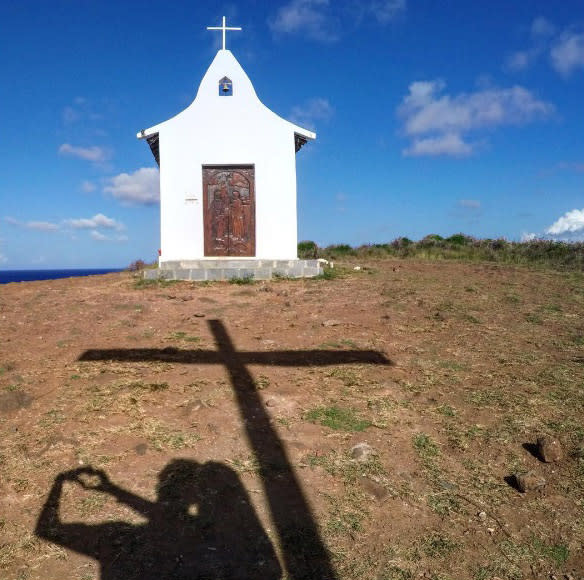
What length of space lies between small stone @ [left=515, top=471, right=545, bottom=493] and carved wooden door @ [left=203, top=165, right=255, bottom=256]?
30.7ft

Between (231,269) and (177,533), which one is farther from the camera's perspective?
(231,269)

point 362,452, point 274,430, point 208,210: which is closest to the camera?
point 362,452

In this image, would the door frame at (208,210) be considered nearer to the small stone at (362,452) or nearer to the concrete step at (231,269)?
the concrete step at (231,269)

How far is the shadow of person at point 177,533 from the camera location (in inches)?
107

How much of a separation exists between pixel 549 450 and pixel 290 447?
1.97 m

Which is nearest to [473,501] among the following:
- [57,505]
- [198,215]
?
[57,505]

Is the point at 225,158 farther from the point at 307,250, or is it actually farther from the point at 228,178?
the point at 307,250

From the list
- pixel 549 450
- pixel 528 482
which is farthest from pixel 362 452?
pixel 549 450

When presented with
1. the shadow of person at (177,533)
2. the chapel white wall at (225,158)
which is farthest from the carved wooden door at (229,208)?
the shadow of person at (177,533)

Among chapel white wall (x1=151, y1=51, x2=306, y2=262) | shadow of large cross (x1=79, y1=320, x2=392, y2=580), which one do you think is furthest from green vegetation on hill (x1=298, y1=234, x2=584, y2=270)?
shadow of large cross (x1=79, y1=320, x2=392, y2=580)

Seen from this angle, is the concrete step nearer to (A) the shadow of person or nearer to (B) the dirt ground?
(B) the dirt ground

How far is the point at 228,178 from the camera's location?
12.1 metres

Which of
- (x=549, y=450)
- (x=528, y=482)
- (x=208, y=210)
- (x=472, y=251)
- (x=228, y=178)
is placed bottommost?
(x=528, y=482)

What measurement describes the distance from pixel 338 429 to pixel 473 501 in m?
1.24
